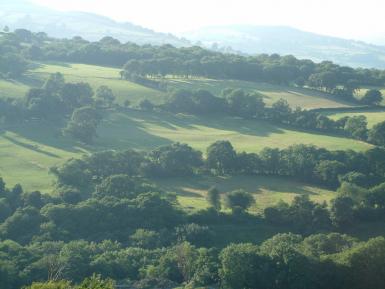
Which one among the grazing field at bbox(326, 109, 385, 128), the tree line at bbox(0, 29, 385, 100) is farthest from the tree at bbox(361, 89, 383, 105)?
the tree line at bbox(0, 29, 385, 100)

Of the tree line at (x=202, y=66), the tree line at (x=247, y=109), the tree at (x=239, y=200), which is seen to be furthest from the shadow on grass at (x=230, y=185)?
the tree line at (x=202, y=66)

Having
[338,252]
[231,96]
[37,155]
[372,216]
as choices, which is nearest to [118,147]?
[37,155]

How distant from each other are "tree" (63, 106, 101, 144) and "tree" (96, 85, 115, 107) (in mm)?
10778

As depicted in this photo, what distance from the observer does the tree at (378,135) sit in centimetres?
6706

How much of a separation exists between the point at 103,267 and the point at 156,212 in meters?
9.57

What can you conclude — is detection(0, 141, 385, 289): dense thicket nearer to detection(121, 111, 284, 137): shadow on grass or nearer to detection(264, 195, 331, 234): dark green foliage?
detection(264, 195, 331, 234): dark green foliage

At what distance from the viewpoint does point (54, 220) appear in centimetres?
4138

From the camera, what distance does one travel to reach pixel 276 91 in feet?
310

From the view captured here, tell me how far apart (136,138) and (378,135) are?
2731 centimetres


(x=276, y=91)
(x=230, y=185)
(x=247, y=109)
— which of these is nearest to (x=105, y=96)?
(x=247, y=109)

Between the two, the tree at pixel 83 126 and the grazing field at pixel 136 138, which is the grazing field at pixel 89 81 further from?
the tree at pixel 83 126

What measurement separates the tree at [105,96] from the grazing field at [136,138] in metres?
3.44

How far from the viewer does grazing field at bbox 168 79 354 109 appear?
8694 cm

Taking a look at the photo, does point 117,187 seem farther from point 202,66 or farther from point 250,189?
point 202,66
